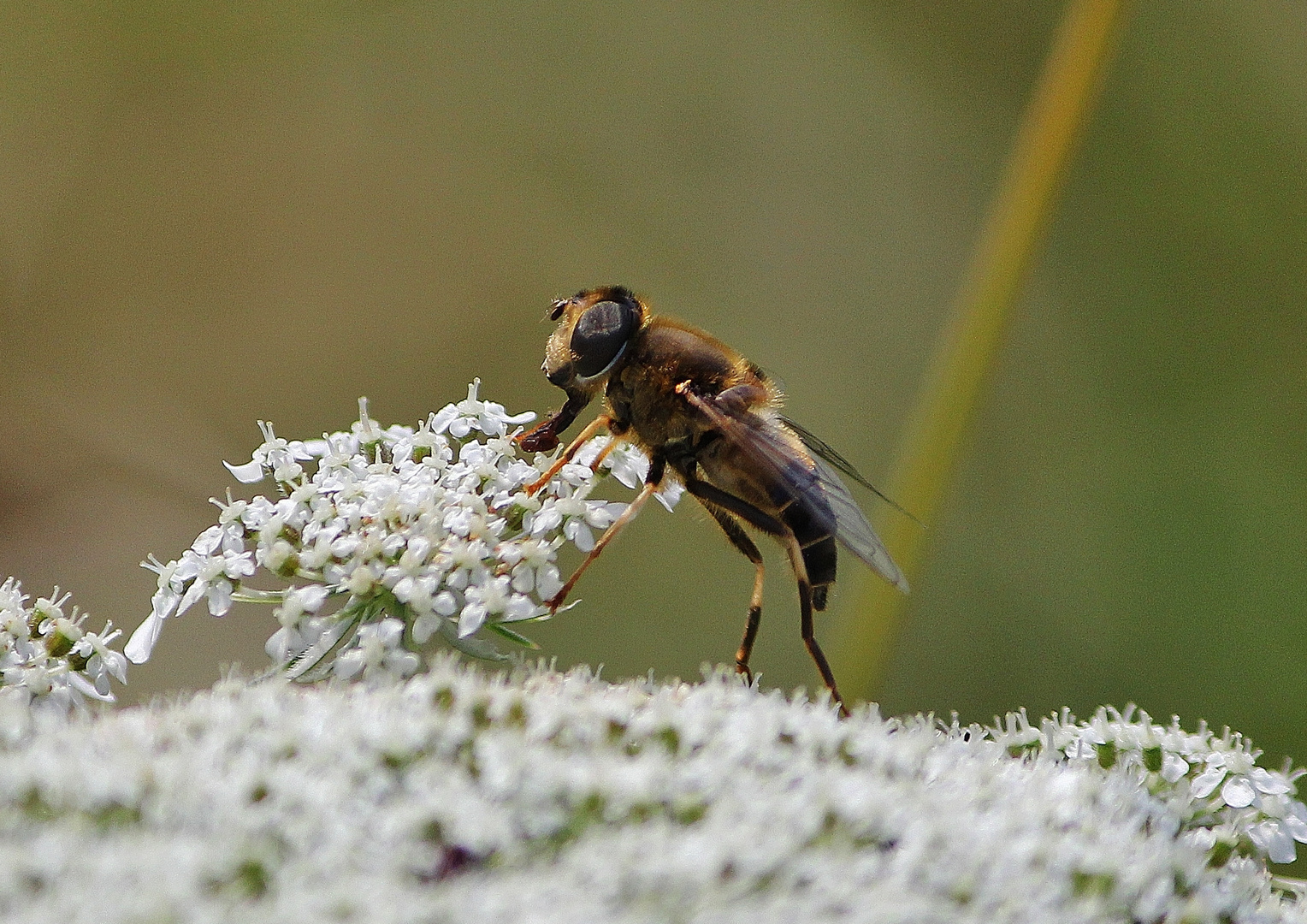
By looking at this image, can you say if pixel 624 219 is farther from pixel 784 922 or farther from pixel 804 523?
pixel 784 922

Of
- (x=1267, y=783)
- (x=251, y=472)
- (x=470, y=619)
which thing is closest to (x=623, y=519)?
(x=470, y=619)

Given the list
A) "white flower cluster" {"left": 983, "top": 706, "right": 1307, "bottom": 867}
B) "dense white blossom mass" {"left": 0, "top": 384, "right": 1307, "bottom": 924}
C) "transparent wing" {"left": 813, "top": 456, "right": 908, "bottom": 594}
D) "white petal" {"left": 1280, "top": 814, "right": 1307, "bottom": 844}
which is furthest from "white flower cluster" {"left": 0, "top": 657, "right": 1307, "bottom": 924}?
"transparent wing" {"left": 813, "top": 456, "right": 908, "bottom": 594}

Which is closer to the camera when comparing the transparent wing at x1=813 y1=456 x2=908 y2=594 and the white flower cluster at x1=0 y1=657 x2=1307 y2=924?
the white flower cluster at x1=0 y1=657 x2=1307 y2=924

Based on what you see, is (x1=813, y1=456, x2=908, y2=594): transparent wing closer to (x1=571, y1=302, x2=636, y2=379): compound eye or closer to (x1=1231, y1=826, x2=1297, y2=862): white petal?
(x1=571, y1=302, x2=636, y2=379): compound eye

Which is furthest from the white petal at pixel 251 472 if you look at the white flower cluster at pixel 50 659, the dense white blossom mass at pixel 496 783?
the white flower cluster at pixel 50 659

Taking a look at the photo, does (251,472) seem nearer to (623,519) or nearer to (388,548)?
(388,548)

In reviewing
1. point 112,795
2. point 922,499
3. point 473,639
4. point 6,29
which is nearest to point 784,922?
point 112,795
